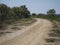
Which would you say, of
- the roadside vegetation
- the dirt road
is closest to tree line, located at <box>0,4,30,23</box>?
the roadside vegetation

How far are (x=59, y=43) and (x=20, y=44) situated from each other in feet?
10.2

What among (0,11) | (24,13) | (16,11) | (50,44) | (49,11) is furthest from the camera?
(49,11)

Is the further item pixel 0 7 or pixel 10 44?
pixel 0 7

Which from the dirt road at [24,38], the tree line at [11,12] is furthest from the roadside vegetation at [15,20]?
the dirt road at [24,38]

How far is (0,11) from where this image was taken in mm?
57500

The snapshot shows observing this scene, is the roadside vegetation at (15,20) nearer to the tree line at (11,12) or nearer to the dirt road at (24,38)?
the tree line at (11,12)

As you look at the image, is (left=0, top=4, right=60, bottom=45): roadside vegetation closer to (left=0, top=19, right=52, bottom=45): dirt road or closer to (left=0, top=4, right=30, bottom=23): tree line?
(left=0, top=4, right=30, bottom=23): tree line

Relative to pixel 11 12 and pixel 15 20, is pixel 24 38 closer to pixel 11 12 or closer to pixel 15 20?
pixel 15 20

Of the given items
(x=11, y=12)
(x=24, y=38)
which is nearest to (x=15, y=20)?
(x=11, y=12)

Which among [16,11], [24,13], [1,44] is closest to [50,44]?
[1,44]

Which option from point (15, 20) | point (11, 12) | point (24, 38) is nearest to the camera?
point (24, 38)

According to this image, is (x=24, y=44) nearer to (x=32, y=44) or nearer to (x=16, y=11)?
(x=32, y=44)

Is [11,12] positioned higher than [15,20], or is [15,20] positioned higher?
[11,12]

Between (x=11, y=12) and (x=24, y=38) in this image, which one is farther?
(x=11, y=12)
